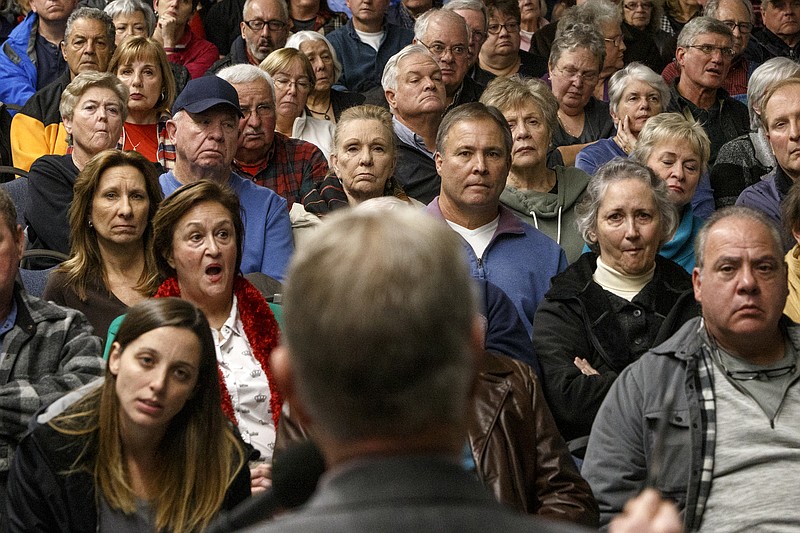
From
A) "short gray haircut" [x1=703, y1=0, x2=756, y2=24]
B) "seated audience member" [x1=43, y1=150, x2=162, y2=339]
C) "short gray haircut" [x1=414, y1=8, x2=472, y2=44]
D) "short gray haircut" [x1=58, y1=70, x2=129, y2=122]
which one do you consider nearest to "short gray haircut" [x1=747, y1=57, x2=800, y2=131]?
"short gray haircut" [x1=414, y1=8, x2=472, y2=44]

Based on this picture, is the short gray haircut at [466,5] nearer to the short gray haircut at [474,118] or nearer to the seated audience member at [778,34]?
the seated audience member at [778,34]

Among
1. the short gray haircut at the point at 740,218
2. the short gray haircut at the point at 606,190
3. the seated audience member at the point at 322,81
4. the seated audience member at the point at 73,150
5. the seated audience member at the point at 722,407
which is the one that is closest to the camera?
the seated audience member at the point at 722,407

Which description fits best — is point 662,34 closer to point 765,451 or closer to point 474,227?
point 474,227

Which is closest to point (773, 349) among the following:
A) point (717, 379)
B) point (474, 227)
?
point (717, 379)

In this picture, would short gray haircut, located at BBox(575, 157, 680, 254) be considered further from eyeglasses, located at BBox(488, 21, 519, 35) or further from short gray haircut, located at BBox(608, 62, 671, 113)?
eyeglasses, located at BBox(488, 21, 519, 35)

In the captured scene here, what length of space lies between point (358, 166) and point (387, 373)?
13.6 feet

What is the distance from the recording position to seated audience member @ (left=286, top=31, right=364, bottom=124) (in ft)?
22.6

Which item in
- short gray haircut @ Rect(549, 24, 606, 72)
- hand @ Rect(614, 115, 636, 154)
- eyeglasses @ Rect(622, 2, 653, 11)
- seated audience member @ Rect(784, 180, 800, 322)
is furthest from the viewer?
eyeglasses @ Rect(622, 2, 653, 11)

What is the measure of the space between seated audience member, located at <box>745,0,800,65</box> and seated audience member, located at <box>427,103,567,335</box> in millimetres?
3992

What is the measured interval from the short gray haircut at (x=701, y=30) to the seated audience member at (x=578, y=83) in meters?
0.54

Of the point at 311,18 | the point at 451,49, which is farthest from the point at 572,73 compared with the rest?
the point at 311,18

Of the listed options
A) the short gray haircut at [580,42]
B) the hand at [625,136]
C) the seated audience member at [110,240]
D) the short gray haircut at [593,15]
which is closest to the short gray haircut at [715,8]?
the short gray haircut at [593,15]

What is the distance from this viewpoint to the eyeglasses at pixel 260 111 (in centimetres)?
584

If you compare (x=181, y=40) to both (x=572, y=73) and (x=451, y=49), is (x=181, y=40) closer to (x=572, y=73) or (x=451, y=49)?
(x=451, y=49)
